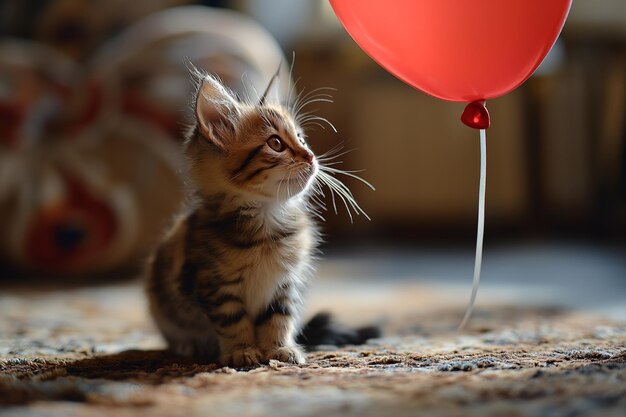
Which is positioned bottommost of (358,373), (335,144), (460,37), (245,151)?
(358,373)

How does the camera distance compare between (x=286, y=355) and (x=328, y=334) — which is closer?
(x=286, y=355)

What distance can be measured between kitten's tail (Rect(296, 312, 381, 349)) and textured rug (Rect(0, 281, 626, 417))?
1.1 inches

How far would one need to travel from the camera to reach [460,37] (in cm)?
112

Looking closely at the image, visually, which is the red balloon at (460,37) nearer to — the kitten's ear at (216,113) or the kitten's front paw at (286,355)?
the kitten's ear at (216,113)

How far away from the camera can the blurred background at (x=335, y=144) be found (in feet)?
7.87

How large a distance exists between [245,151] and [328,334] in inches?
15.2

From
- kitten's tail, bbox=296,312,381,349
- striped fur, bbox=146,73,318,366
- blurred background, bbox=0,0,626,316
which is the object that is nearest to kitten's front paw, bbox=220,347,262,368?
striped fur, bbox=146,73,318,366

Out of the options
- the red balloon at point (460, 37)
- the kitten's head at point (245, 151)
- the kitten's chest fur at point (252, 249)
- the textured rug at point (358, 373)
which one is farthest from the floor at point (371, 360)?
the red balloon at point (460, 37)

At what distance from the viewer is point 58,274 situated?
2463mm

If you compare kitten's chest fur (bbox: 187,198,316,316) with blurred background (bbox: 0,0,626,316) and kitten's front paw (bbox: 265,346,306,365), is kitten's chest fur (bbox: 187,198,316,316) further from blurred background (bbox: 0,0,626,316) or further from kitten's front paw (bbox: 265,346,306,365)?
blurred background (bbox: 0,0,626,316)

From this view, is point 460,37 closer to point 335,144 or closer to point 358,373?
point 358,373

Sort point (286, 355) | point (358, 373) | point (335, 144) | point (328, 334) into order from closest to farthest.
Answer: point (358, 373) → point (286, 355) → point (328, 334) → point (335, 144)

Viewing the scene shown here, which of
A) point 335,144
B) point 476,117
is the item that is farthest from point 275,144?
point 335,144

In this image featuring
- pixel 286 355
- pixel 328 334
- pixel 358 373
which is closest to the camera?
pixel 358 373
